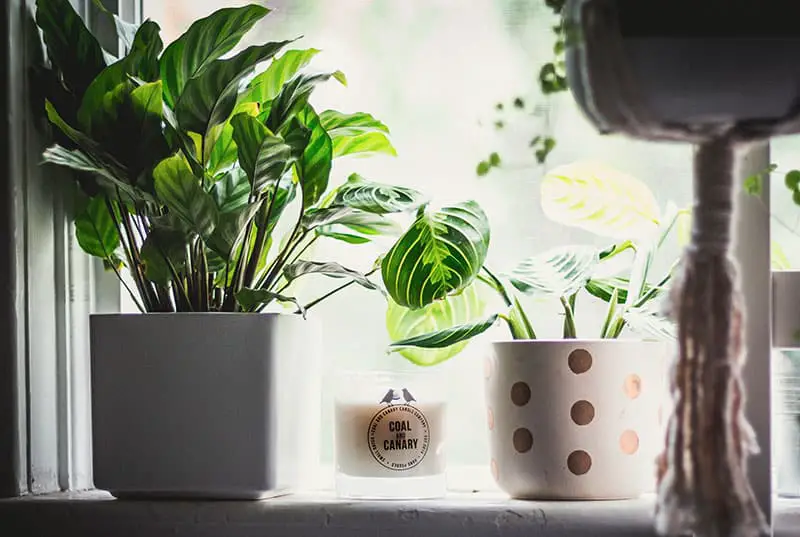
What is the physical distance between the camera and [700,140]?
76cm

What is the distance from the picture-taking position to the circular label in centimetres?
110

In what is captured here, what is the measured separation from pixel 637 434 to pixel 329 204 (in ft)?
1.35

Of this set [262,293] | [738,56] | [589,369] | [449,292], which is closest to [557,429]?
[589,369]

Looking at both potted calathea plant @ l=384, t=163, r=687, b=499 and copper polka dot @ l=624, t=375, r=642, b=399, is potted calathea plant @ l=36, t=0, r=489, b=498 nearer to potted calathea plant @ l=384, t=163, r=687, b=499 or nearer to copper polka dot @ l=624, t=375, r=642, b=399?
potted calathea plant @ l=384, t=163, r=687, b=499

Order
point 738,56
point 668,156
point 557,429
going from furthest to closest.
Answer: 1. point 668,156
2. point 557,429
3. point 738,56

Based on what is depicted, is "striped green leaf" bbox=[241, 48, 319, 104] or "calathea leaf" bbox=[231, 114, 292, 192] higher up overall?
"striped green leaf" bbox=[241, 48, 319, 104]

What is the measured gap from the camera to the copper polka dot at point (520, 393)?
107 cm

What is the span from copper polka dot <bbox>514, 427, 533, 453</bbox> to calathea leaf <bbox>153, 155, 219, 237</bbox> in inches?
15.2

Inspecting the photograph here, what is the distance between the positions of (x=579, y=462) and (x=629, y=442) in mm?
58

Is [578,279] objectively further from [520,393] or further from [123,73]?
[123,73]

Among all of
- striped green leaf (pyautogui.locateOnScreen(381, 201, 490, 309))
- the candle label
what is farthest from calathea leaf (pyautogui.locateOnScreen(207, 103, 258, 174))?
the candle label

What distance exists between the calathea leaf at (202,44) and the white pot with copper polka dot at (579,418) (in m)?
0.44

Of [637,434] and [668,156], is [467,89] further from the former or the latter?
[637,434]

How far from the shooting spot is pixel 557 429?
106 cm
